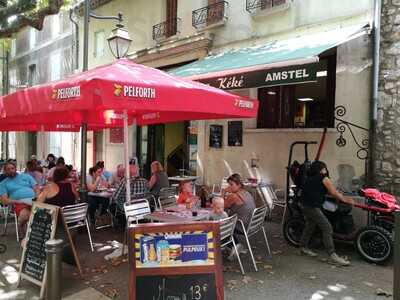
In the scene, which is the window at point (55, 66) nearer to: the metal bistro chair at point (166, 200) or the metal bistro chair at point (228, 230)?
the metal bistro chair at point (166, 200)

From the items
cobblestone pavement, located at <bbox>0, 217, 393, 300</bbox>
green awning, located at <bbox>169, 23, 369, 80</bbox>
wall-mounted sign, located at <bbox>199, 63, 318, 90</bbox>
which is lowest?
cobblestone pavement, located at <bbox>0, 217, 393, 300</bbox>

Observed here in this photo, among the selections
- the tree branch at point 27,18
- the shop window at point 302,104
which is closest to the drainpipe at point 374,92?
the shop window at point 302,104

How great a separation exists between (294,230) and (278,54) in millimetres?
3068

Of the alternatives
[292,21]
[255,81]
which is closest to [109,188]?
[255,81]

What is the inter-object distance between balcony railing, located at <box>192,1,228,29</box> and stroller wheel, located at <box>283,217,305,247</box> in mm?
5674

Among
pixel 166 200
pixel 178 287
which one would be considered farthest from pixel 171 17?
pixel 178 287

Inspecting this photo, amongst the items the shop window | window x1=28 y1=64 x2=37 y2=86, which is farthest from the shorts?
window x1=28 y1=64 x2=37 y2=86

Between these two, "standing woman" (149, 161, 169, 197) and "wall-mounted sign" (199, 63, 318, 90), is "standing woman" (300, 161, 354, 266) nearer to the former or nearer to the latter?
"wall-mounted sign" (199, 63, 318, 90)

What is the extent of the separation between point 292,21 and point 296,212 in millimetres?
4349

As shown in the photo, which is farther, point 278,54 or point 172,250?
point 278,54

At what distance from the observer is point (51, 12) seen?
8.98 m

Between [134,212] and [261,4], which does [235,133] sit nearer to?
[261,4]

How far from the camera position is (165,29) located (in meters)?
11.9

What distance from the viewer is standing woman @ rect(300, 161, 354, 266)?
5.52 metres
